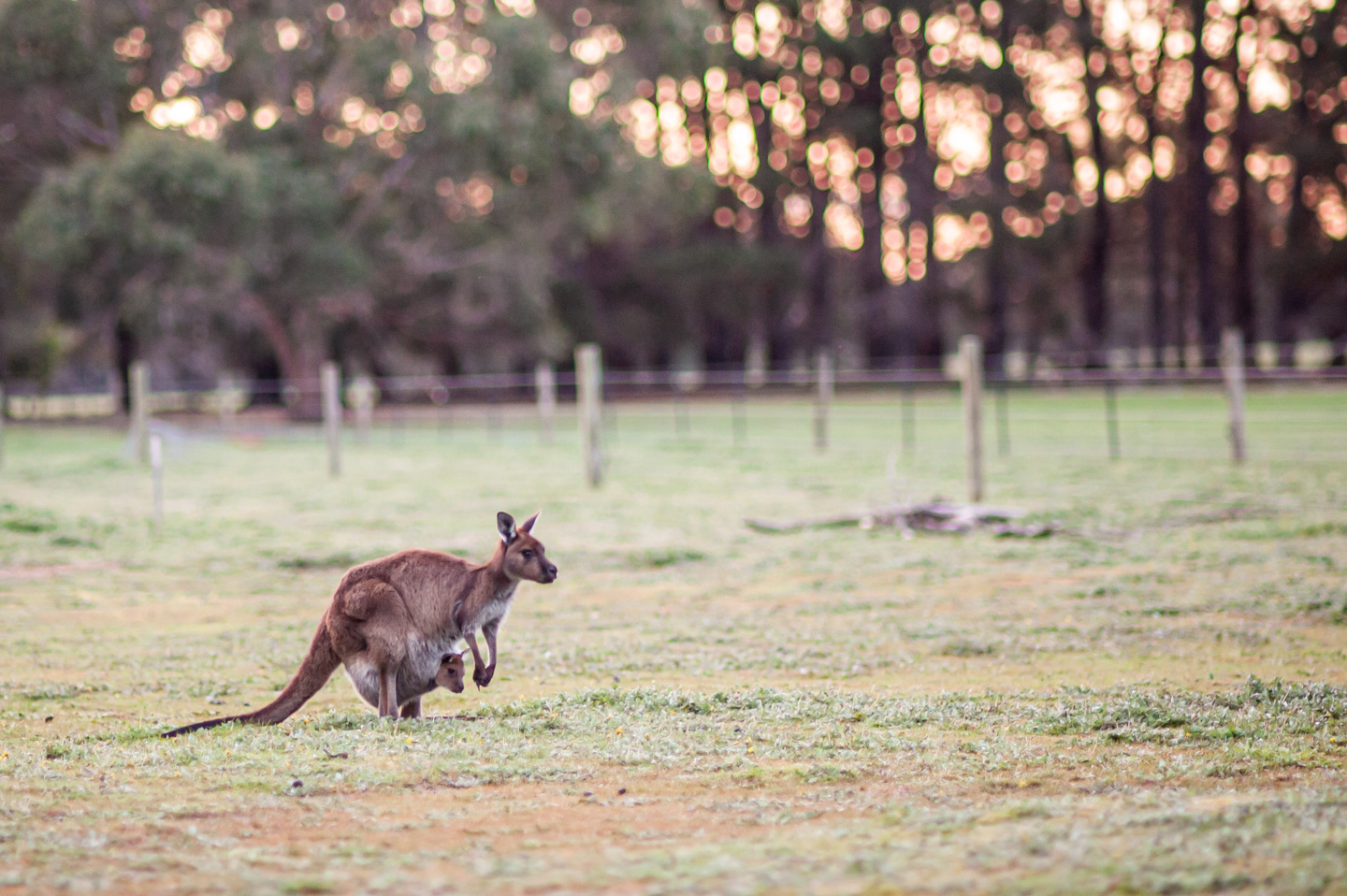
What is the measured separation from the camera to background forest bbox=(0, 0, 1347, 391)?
1331 inches

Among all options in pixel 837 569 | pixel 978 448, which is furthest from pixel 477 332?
pixel 837 569

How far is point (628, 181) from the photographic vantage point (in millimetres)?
37438

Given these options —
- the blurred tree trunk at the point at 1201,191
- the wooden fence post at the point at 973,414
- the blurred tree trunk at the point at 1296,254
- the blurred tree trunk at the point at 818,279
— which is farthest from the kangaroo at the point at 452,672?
the blurred tree trunk at the point at 1296,254

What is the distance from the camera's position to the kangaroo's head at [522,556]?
6.00m

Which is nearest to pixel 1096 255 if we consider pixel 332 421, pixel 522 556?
pixel 332 421

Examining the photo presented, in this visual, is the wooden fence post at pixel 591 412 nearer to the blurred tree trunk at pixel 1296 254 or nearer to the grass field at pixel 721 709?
the grass field at pixel 721 709

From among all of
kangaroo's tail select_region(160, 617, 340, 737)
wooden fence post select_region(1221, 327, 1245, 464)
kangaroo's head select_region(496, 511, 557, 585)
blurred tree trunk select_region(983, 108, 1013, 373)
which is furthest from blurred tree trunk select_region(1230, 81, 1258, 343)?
kangaroo's tail select_region(160, 617, 340, 737)

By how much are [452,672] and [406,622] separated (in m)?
0.45

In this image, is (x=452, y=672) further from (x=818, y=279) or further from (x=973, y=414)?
(x=818, y=279)

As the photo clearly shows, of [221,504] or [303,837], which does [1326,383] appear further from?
[303,837]

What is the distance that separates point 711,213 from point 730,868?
169 ft

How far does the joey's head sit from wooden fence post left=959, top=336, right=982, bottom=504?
8.86 meters

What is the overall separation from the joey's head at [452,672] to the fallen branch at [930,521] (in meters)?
6.87

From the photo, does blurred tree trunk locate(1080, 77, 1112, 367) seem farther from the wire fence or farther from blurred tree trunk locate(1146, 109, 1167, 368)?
the wire fence
